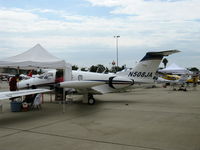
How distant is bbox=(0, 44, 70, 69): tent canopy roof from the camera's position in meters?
10.4

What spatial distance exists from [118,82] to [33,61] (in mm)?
5956

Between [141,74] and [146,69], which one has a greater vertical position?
[146,69]

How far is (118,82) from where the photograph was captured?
14.5 metres

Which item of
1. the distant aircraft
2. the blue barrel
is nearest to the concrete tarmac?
the blue barrel

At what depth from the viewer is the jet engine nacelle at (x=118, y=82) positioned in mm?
14414

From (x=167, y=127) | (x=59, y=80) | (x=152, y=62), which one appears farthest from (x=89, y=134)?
(x=152, y=62)

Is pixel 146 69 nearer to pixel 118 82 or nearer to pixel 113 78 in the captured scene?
pixel 118 82

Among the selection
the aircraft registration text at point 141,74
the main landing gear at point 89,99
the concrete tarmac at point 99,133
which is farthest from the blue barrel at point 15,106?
the aircraft registration text at point 141,74

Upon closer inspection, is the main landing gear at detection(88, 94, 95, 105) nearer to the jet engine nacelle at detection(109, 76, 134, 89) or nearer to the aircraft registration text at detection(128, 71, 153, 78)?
the jet engine nacelle at detection(109, 76, 134, 89)

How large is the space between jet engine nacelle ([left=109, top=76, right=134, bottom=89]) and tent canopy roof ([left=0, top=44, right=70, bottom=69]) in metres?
3.99

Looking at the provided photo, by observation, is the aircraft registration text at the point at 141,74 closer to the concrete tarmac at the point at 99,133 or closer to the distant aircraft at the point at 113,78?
the distant aircraft at the point at 113,78

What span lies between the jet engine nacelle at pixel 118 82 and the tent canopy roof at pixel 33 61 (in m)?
3.99

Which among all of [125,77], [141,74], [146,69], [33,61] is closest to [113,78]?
[125,77]

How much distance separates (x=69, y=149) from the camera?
5270 millimetres
